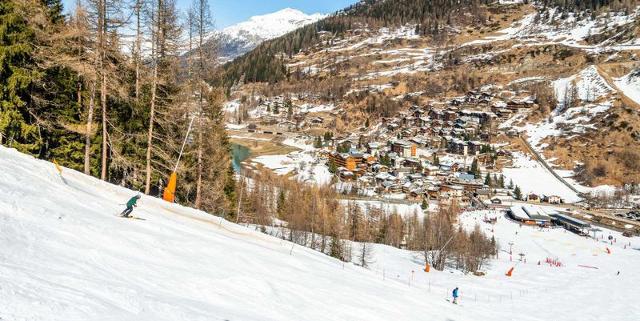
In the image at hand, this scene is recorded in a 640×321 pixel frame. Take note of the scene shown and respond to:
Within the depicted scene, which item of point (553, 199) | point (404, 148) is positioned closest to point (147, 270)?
point (553, 199)

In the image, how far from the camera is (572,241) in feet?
229

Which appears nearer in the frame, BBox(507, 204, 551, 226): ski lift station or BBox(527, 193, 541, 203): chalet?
BBox(507, 204, 551, 226): ski lift station

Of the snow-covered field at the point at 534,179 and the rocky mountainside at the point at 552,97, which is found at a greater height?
the rocky mountainside at the point at 552,97

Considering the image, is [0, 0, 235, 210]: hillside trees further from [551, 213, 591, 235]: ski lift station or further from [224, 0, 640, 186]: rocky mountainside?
[224, 0, 640, 186]: rocky mountainside

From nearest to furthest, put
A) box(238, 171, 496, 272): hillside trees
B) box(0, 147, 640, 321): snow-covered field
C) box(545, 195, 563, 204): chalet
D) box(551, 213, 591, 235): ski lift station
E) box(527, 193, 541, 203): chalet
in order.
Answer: box(0, 147, 640, 321): snow-covered field < box(238, 171, 496, 272): hillside trees < box(551, 213, 591, 235): ski lift station < box(545, 195, 563, 204): chalet < box(527, 193, 541, 203): chalet

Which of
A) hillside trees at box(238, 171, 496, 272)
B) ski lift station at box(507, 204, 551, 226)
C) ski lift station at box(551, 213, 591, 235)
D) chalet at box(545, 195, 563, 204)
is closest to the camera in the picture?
hillside trees at box(238, 171, 496, 272)

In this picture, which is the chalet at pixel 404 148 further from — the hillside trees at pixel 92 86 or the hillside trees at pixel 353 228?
the hillside trees at pixel 92 86

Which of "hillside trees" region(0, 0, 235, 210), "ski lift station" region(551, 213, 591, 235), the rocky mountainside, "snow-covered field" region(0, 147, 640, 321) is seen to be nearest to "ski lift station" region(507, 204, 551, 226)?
"ski lift station" region(551, 213, 591, 235)

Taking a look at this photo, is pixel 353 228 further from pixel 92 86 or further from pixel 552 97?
pixel 552 97

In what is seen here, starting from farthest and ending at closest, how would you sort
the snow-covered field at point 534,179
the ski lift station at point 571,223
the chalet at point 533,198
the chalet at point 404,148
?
1. the chalet at point 404,148
2. the snow-covered field at point 534,179
3. the chalet at point 533,198
4. the ski lift station at point 571,223

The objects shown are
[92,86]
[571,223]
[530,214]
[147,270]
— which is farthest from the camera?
[530,214]

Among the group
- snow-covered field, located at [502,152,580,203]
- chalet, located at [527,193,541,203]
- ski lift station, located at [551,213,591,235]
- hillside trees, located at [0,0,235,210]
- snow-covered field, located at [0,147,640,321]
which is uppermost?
hillside trees, located at [0,0,235,210]

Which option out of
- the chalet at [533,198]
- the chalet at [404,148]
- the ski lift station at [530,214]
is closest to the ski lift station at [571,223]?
the ski lift station at [530,214]

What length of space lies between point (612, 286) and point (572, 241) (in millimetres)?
Answer: 29098
